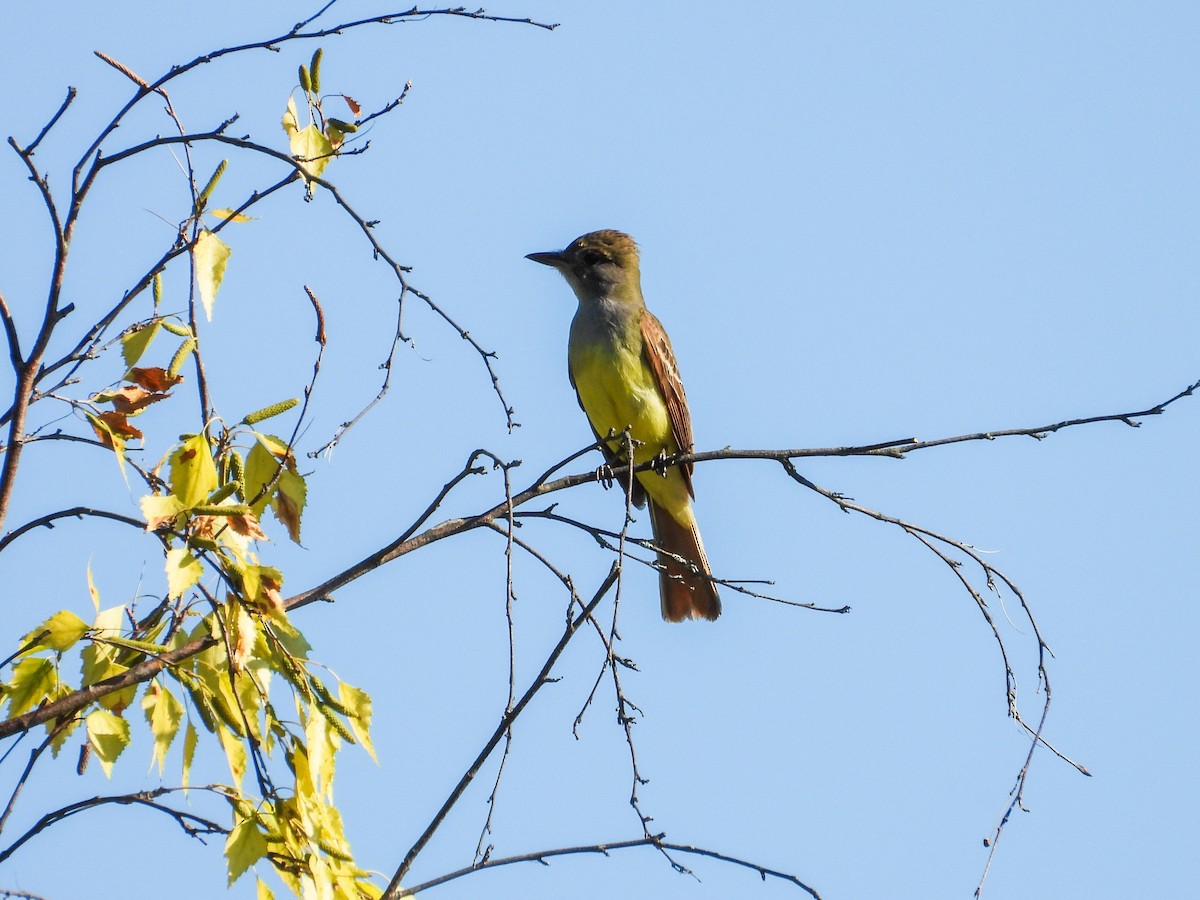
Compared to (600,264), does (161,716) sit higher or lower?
lower

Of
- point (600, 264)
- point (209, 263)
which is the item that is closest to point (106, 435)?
point (209, 263)

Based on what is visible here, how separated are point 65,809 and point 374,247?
1.35 metres

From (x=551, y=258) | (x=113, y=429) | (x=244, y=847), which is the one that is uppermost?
(x=551, y=258)

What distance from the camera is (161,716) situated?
8.66ft

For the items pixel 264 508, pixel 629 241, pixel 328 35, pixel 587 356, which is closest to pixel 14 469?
pixel 264 508

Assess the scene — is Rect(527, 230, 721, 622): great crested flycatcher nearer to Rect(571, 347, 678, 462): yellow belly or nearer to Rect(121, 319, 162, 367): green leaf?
Rect(571, 347, 678, 462): yellow belly

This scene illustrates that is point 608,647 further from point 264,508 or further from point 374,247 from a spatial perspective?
point 374,247

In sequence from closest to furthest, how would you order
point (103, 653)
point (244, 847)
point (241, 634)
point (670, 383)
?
point (244, 847)
point (241, 634)
point (103, 653)
point (670, 383)

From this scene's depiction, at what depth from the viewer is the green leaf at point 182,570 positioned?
2.39 metres

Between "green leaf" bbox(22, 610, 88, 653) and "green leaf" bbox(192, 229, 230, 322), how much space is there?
25.8 inches

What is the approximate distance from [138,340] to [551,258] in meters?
5.42

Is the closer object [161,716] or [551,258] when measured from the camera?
[161,716]

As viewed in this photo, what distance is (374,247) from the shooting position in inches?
122

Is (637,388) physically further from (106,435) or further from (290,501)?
(106,435)
